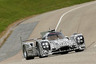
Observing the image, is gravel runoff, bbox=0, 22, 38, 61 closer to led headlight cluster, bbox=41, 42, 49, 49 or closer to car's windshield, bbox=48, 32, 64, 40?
car's windshield, bbox=48, 32, 64, 40

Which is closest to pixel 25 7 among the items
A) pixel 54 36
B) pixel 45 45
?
pixel 54 36

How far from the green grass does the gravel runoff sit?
755cm

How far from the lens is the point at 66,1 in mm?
60094

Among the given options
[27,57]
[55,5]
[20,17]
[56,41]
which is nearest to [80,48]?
[56,41]

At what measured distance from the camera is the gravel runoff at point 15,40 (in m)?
27.7

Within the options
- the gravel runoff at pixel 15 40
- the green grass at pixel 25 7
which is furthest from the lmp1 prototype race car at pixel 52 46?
the green grass at pixel 25 7

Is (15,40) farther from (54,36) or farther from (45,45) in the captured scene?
(45,45)

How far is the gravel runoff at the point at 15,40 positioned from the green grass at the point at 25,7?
24.8ft

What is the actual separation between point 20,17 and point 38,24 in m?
11.0

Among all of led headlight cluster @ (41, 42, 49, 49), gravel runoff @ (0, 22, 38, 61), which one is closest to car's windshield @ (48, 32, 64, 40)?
led headlight cluster @ (41, 42, 49, 49)

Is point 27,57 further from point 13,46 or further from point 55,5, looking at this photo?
point 55,5

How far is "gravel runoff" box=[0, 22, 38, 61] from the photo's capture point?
90.8 feet

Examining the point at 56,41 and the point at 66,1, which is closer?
the point at 56,41

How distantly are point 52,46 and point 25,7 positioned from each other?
42948 millimetres
